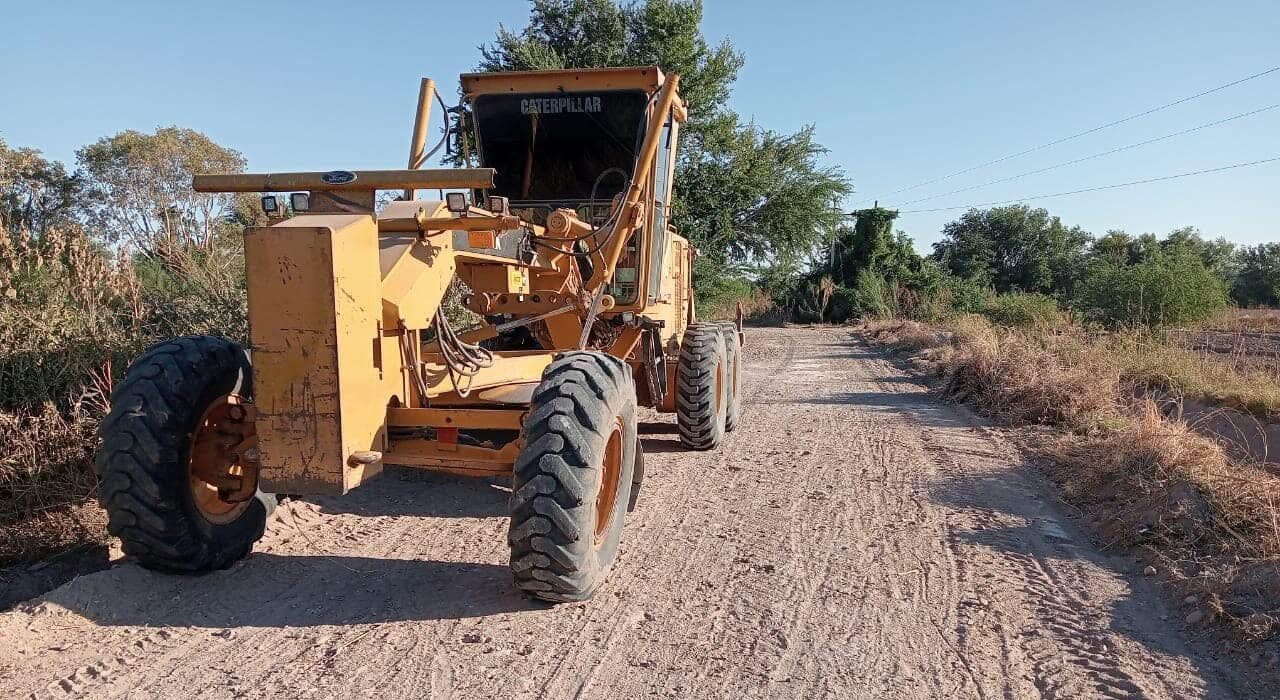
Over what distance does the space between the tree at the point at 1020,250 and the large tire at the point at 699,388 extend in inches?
1395

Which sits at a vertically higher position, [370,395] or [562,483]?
[370,395]

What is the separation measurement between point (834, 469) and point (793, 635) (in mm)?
3210

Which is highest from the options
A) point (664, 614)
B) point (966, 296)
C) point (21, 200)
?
point (21, 200)

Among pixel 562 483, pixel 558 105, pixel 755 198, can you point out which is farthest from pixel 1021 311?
pixel 562 483

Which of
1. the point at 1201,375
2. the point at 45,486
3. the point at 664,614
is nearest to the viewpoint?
the point at 664,614

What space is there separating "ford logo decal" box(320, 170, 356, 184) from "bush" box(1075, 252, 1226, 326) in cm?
1537

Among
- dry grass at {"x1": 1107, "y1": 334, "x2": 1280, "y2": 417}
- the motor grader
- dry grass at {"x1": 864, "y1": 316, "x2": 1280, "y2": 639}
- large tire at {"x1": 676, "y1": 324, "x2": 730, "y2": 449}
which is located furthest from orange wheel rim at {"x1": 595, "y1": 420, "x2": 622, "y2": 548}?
dry grass at {"x1": 1107, "y1": 334, "x2": 1280, "y2": 417}

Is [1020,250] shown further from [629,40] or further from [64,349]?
[64,349]

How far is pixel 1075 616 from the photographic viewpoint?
12.2 feet

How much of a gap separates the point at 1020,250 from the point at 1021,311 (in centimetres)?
2714

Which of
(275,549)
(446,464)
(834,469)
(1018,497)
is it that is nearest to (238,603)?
(275,549)

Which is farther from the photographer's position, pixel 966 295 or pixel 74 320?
pixel 966 295

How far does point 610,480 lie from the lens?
419cm

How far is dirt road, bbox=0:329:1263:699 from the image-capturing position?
10.0 feet
